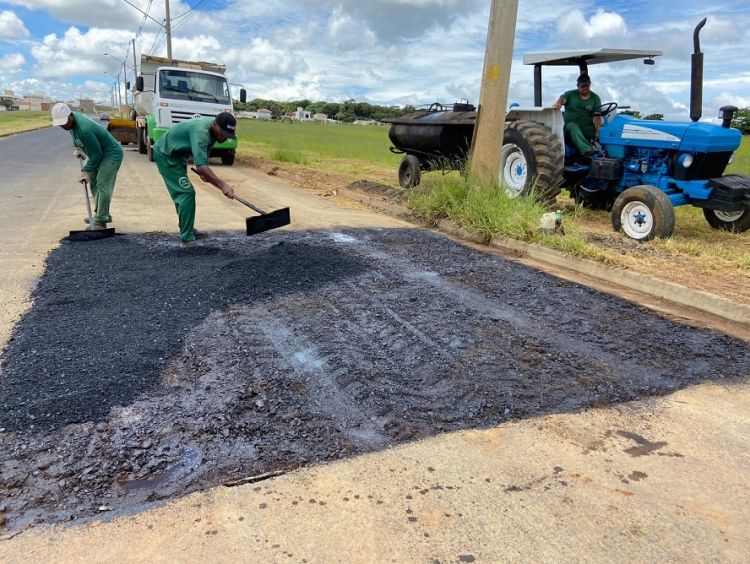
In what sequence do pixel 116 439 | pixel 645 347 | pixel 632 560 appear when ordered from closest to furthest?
pixel 632 560 → pixel 116 439 → pixel 645 347

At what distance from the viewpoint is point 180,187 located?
6.22m

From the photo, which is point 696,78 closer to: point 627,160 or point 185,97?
point 627,160

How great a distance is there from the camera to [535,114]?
8.59 m

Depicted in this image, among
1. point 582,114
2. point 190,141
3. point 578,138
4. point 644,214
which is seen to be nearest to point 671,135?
point 644,214

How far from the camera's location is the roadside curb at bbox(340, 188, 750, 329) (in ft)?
14.6

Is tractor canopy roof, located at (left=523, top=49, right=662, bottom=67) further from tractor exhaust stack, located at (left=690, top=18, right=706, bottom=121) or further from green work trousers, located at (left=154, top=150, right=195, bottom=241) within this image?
green work trousers, located at (left=154, top=150, right=195, bottom=241)

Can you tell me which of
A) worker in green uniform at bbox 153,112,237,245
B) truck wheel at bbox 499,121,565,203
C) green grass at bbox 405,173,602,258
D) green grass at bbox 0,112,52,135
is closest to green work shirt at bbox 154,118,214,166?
worker in green uniform at bbox 153,112,237,245

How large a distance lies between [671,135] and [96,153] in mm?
7153

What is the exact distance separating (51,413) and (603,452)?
106 inches

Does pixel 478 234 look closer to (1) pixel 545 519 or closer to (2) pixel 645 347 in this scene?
(2) pixel 645 347

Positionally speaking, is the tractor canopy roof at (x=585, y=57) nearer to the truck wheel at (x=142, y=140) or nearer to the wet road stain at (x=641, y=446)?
the wet road stain at (x=641, y=446)

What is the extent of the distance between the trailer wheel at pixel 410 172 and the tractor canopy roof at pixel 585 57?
2765 mm

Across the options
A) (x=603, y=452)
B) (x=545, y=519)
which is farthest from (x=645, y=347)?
(x=545, y=519)

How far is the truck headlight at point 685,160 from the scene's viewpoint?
6805 millimetres
